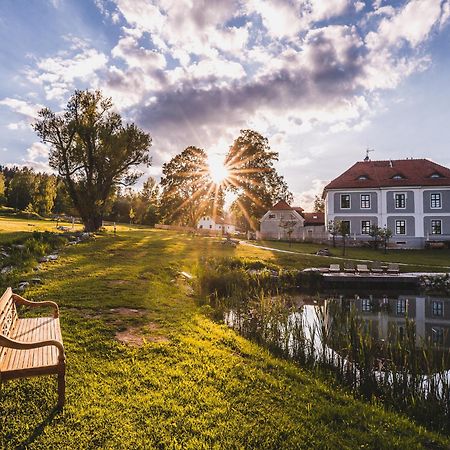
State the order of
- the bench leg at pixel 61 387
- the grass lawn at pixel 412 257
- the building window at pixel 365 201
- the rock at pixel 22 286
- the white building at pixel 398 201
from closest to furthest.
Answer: the bench leg at pixel 61 387 < the rock at pixel 22 286 < the grass lawn at pixel 412 257 < the white building at pixel 398 201 < the building window at pixel 365 201

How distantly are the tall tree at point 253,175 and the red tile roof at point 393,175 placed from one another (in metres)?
7.56

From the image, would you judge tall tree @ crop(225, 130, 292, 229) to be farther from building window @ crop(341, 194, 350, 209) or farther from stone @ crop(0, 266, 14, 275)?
stone @ crop(0, 266, 14, 275)

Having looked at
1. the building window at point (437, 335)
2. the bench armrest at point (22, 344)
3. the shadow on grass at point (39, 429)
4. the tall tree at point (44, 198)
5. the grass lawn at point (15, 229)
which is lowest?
the building window at point (437, 335)

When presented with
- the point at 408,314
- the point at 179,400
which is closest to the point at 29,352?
the point at 179,400

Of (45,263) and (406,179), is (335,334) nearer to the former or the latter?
(45,263)

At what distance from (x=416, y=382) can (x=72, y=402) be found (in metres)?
5.39

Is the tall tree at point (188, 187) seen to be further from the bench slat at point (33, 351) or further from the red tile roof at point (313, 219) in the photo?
the bench slat at point (33, 351)

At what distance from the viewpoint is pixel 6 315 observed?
16.1 feet

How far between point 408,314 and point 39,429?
13738 mm

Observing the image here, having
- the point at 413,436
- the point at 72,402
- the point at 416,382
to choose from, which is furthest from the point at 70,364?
the point at 416,382

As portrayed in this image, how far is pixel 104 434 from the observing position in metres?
3.84

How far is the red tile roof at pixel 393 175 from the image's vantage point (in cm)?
3541

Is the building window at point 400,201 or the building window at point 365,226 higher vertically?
the building window at point 400,201

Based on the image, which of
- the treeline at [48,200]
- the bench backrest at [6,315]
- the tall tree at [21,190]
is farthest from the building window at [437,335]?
the tall tree at [21,190]
